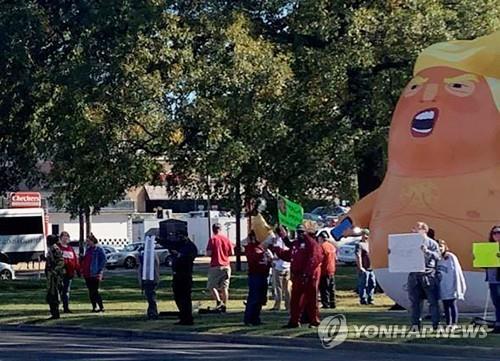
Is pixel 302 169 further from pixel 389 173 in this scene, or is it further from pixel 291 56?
pixel 389 173

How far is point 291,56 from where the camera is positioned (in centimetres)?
2906

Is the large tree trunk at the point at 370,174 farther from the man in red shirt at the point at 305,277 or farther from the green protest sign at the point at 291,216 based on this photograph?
the man in red shirt at the point at 305,277

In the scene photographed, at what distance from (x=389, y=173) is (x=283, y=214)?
7.54 feet

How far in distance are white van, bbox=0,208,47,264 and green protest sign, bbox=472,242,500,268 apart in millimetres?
36591

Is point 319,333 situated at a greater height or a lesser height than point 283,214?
lesser

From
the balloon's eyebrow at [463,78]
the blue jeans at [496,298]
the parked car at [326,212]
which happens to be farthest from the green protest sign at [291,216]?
the parked car at [326,212]

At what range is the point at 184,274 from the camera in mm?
20719

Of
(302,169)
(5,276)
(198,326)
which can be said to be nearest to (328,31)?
(302,169)

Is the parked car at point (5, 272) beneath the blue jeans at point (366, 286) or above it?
above

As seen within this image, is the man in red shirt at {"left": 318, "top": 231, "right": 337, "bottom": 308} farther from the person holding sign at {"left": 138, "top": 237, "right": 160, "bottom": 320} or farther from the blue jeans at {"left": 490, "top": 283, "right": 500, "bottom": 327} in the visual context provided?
the blue jeans at {"left": 490, "top": 283, "right": 500, "bottom": 327}

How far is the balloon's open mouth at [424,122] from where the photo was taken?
2211 cm

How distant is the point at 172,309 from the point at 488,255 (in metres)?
8.92

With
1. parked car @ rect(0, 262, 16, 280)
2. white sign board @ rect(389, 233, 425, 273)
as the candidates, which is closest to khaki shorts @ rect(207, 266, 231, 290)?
white sign board @ rect(389, 233, 425, 273)

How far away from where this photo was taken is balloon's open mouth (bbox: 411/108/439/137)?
22.1 meters
